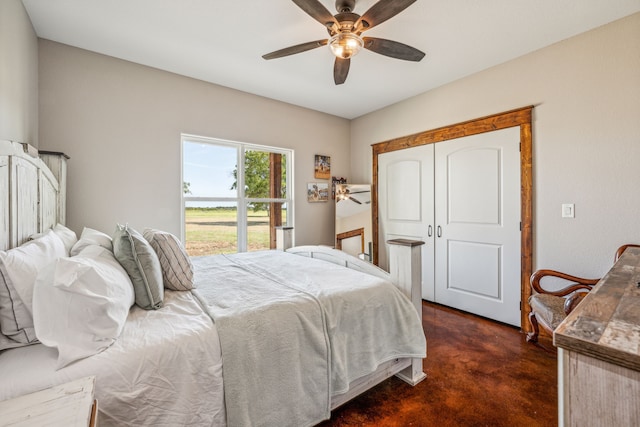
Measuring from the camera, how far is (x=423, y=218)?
3.47m

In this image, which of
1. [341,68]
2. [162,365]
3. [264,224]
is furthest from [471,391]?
[264,224]

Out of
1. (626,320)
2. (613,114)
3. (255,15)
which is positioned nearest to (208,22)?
(255,15)

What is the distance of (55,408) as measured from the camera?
0.66 meters

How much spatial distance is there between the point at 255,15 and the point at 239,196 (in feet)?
6.57

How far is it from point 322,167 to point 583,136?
2890 mm

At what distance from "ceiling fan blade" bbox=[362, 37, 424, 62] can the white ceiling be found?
0.26 metres

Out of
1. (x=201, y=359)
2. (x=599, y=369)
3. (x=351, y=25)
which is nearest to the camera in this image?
(x=599, y=369)

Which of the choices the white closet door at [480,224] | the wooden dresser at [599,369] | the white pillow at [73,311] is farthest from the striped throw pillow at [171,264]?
the white closet door at [480,224]

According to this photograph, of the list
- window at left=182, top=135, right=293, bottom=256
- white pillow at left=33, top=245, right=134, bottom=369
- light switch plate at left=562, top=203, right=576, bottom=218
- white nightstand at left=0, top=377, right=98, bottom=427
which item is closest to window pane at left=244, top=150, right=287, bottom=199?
window at left=182, top=135, right=293, bottom=256

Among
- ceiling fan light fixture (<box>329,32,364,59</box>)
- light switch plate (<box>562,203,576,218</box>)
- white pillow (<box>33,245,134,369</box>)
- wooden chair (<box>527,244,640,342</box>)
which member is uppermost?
ceiling fan light fixture (<box>329,32,364,59</box>)

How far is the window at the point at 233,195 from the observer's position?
124 inches

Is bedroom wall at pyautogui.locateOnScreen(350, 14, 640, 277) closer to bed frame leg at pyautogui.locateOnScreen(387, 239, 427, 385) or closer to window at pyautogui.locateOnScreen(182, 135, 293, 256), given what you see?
bed frame leg at pyautogui.locateOnScreen(387, 239, 427, 385)

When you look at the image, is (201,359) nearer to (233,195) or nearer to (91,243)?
(91,243)

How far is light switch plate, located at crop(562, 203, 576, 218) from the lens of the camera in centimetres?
233
